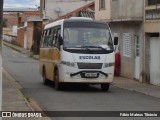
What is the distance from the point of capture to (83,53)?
18.6m

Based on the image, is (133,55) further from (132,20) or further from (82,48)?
(82,48)

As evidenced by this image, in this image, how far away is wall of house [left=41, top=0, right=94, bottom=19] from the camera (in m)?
57.3

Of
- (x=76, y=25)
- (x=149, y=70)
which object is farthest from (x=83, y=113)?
(x=149, y=70)

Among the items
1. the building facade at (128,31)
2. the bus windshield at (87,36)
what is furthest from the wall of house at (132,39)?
the bus windshield at (87,36)

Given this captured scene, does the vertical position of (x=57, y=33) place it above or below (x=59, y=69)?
above

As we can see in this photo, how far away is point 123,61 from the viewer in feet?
93.7

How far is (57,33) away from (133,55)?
7756mm

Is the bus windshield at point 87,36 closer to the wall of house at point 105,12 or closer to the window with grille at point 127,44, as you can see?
the window with grille at point 127,44

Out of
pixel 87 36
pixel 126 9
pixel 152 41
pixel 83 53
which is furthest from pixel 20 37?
pixel 83 53

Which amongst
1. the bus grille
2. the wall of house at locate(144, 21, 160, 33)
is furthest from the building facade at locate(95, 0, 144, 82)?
the bus grille

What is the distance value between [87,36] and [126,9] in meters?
8.47

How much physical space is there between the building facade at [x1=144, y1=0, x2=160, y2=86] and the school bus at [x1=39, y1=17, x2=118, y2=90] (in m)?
4.15

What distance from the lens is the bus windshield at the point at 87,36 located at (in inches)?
744

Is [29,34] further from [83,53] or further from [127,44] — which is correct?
[83,53]
